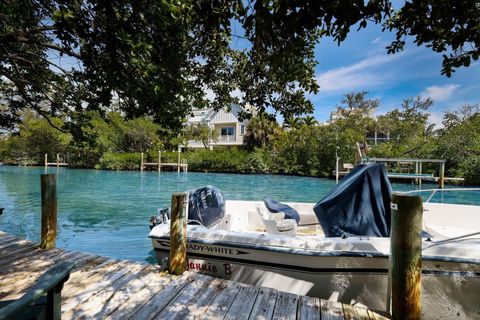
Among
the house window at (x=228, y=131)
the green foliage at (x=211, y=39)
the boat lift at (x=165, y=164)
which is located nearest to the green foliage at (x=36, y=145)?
the boat lift at (x=165, y=164)

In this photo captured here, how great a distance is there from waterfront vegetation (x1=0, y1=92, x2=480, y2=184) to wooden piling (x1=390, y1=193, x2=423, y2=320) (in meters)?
16.9

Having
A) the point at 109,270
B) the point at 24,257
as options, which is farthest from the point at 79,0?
the point at 24,257

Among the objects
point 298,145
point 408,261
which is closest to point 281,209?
point 408,261

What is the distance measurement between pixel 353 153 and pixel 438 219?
2354 centimetres

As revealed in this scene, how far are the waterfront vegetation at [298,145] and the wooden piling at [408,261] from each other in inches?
666

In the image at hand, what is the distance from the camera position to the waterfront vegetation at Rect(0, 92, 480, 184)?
23.9 meters

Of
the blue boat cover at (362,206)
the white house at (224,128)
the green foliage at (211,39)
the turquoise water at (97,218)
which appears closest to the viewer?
the green foliage at (211,39)

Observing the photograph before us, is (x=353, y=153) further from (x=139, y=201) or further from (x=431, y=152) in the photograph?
(x=139, y=201)

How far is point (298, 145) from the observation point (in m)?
31.2

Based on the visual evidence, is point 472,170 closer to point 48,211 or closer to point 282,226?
point 282,226

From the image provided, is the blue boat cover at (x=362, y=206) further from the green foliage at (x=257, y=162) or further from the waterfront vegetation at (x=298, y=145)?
the green foliage at (x=257, y=162)

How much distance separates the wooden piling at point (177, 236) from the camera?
151 inches

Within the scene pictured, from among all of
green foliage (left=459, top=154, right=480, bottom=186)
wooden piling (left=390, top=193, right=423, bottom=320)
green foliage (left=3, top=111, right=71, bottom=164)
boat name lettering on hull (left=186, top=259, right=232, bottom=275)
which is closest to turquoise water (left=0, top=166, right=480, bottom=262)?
boat name lettering on hull (left=186, top=259, right=232, bottom=275)

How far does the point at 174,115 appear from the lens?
13.6 feet
